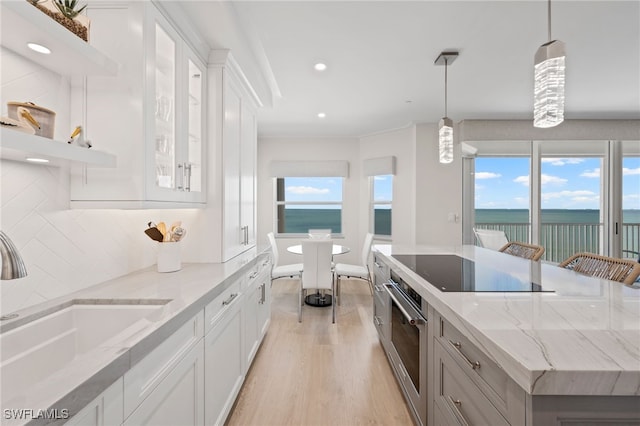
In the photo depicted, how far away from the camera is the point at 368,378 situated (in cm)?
225

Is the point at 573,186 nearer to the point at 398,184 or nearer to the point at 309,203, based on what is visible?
the point at 398,184

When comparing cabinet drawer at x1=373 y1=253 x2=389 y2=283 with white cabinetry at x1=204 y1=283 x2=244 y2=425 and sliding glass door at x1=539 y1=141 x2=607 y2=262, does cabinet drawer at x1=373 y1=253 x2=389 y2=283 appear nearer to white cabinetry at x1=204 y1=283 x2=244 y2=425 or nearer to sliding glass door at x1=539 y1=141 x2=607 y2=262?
white cabinetry at x1=204 y1=283 x2=244 y2=425

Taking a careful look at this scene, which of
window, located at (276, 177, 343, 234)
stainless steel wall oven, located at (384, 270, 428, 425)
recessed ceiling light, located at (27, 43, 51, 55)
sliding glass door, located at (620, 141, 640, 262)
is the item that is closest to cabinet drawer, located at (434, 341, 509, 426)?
stainless steel wall oven, located at (384, 270, 428, 425)

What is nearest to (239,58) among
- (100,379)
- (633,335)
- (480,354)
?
(100,379)

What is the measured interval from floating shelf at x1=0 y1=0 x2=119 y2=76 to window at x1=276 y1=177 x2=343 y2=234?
4208 mm

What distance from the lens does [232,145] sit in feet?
7.54

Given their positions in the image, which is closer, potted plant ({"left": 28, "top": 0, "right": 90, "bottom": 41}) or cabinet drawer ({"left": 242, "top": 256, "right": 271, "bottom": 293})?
potted plant ({"left": 28, "top": 0, "right": 90, "bottom": 41})

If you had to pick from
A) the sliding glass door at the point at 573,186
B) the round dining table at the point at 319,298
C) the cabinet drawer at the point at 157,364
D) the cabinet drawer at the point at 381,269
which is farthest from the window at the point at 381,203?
the cabinet drawer at the point at 157,364

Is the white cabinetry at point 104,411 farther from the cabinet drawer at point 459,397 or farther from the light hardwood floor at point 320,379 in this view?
the light hardwood floor at point 320,379

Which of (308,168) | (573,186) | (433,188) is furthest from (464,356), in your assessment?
(573,186)

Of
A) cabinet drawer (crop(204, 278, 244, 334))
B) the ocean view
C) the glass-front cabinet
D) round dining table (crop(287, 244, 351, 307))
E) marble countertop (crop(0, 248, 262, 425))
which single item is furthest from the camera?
the ocean view

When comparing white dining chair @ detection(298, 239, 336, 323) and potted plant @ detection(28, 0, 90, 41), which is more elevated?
potted plant @ detection(28, 0, 90, 41)

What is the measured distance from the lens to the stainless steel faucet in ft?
2.76

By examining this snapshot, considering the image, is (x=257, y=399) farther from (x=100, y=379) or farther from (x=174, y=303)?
(x=100, y=379)
